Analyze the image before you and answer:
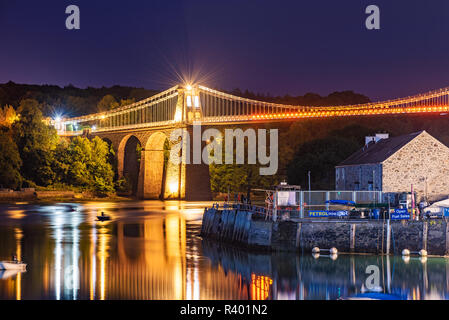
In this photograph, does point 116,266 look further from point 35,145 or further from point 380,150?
point 35,145

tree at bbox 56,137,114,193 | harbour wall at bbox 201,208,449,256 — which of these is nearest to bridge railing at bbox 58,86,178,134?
tree at bbox 56,137,114,193

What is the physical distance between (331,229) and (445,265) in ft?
16.7

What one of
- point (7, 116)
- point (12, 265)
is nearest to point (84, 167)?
point (7, 116)

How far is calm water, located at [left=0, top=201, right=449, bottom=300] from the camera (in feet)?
78.5

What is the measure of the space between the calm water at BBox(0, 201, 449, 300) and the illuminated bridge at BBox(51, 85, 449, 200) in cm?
4047

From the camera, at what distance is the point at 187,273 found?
91.4 ft

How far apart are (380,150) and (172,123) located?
4990 centimetres

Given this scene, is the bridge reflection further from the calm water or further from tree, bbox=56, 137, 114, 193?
tree, bbox=56, 137, 114, 193

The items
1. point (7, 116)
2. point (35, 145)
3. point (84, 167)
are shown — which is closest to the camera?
point (84, 167)

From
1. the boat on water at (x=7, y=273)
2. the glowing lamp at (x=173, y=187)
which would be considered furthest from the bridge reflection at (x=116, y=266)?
the glowing lamp at (x=173, y=187)

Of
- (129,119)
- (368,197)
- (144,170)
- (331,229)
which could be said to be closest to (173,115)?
(144,170)

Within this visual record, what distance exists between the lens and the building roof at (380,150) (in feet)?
133
